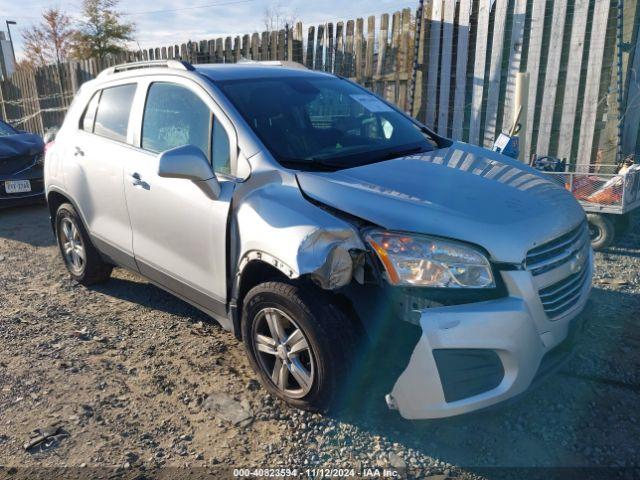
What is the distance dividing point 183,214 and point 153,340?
43.3 inches

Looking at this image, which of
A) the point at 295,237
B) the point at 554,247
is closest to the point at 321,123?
the point at 295,237

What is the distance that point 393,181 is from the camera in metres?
2.67

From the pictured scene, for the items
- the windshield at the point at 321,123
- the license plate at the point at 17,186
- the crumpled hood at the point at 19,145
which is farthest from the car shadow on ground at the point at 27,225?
the windshield at the point at 321,123

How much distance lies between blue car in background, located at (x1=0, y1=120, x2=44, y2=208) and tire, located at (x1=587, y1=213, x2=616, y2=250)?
7212mm

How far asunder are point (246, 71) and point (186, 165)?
1.11 metres

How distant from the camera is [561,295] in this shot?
2480mm

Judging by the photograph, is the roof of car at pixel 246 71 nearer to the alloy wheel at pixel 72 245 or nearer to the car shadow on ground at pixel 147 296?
the car shadow on ground at pixel 147 296

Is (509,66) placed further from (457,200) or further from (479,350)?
(479,350)

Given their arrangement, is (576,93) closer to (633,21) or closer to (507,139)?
(633,21)

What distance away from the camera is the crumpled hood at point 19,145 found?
744cm

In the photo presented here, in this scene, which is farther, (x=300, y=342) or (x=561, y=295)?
(x=300, y=342)

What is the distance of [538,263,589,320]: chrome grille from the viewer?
2379 millimetres

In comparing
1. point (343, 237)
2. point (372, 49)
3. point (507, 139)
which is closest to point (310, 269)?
point (343, 237)

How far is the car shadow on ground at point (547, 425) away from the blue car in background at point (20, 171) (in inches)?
262
